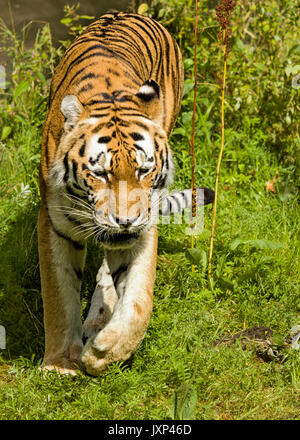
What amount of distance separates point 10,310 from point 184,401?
1.36m

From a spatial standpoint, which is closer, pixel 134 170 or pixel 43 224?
pixel 134 170

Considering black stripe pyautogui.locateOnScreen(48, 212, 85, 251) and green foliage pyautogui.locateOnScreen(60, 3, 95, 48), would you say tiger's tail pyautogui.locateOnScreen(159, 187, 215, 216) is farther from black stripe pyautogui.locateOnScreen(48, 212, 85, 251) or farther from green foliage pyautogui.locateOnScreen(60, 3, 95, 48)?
green foliage pyautogui.locateOnScreen(60, 3, 95, 48)

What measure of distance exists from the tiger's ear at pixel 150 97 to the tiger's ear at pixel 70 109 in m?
0.32

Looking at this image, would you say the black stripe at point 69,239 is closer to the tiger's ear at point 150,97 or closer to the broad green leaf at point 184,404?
the tiger's ear at point 150,97

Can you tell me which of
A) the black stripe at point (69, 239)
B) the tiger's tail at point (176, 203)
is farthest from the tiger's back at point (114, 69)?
the tiger's tail at point (176, 203)

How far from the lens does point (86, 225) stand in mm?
3100

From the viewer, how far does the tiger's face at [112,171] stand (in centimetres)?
286

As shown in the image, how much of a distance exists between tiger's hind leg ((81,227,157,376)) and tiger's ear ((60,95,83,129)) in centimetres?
70

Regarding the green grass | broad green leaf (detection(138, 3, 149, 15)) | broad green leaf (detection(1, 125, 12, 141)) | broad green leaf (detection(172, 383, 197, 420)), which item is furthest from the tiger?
broad green leaf (detection(138, 3, 149, 15))

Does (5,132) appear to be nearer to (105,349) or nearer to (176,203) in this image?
(176,203)

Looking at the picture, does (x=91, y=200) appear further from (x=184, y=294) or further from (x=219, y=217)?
(x=219, y=217)

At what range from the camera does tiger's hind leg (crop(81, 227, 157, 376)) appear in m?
2.96

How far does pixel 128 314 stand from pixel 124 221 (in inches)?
19.3

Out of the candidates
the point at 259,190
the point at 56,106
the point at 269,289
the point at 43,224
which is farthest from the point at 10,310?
the point at 259,190
